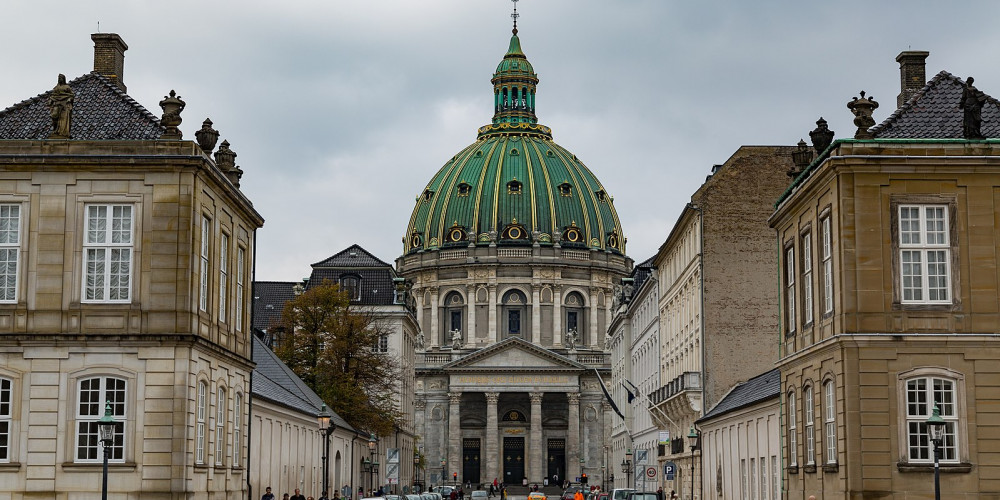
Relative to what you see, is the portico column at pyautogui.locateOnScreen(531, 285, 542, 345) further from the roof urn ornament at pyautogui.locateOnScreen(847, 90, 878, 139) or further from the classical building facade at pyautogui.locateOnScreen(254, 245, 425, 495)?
the roof urn ornament at pyautogui.locateOnScreen(847, 90, 878, 139)

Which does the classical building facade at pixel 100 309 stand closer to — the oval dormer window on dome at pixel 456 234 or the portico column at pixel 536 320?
the portico column at pixel 536 320

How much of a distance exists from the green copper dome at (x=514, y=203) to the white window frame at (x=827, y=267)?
121 m

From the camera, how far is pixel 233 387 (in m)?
34.1

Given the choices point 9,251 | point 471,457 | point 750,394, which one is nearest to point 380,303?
point 471,457

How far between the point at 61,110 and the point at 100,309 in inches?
169

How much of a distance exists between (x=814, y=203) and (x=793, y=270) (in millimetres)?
3142

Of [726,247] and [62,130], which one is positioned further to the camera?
[726,247]

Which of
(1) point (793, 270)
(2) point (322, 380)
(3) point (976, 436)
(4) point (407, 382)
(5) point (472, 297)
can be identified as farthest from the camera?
(5) point (472, 297)

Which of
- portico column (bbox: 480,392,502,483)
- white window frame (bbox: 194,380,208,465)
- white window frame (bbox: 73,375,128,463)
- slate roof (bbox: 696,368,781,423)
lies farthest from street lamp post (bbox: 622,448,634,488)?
white window frame (bbox: 73,375,128,463)

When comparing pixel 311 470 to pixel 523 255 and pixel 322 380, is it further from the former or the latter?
pixel 523 255

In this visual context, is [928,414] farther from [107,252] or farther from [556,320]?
[556,320]

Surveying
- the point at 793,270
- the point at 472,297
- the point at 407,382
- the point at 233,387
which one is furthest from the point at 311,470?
A: the point at 472,297

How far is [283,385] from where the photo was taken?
5134 cm

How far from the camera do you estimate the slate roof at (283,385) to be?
45.3 meters
